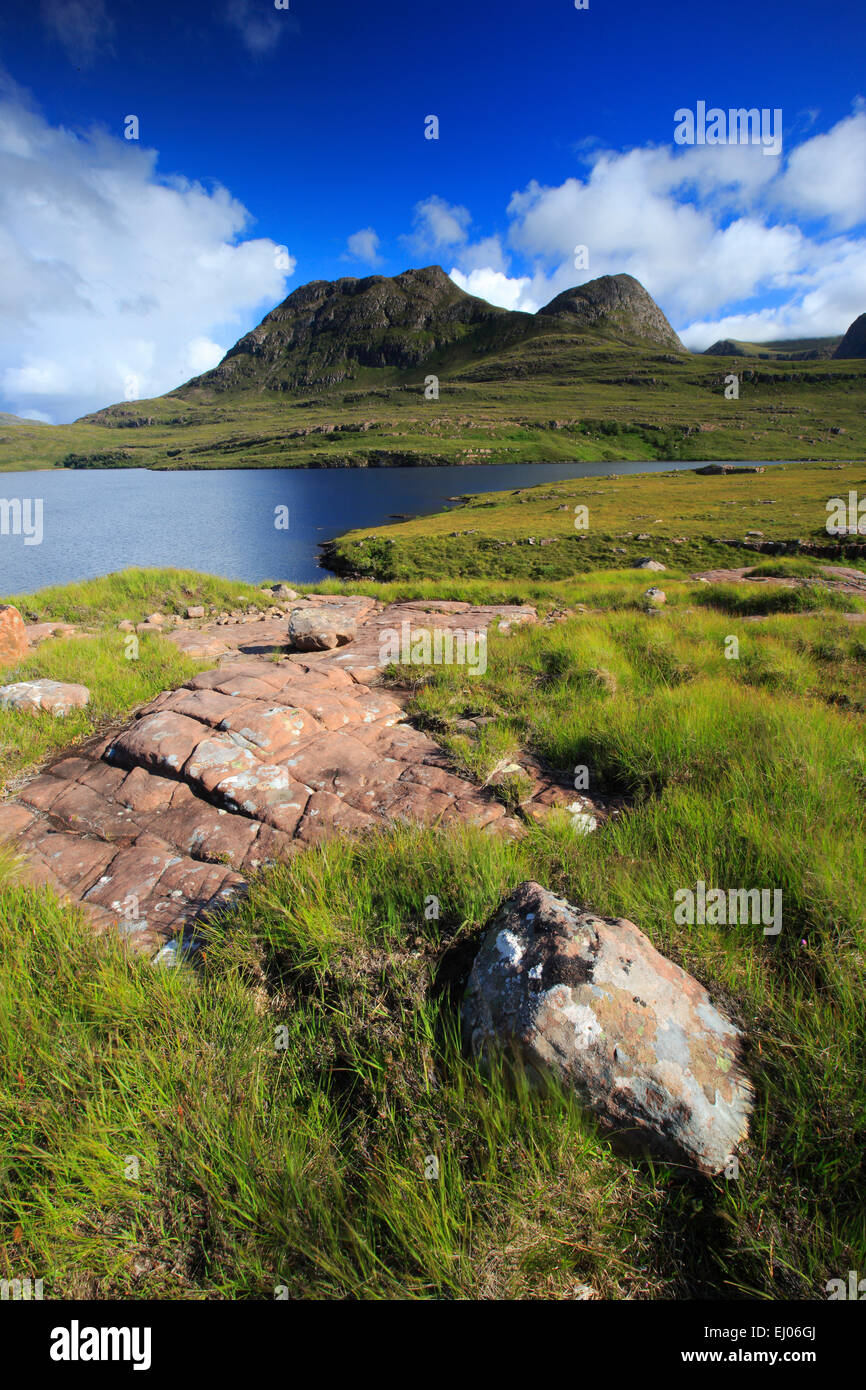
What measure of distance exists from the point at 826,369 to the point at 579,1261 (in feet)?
860

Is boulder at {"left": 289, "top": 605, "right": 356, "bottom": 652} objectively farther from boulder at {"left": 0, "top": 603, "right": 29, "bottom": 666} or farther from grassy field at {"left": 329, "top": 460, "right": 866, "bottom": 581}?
grassy field at {"left": 329, "top": 460, "right": 866, "bottom": 581}

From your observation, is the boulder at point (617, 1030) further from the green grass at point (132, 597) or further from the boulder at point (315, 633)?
the green grass at point (132, 597)

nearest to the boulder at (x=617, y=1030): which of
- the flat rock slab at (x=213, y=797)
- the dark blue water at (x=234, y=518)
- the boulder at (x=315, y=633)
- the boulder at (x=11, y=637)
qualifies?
the flat rock slab at (x=213, y=797)

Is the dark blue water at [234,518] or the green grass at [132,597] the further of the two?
the dark blue water at [234,518]

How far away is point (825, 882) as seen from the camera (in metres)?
3.00

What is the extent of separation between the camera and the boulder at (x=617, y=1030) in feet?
7.00

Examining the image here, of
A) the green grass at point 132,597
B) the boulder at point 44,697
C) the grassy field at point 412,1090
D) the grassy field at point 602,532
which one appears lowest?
the grassy field at point 412,1090

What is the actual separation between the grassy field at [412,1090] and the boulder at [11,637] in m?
6.89

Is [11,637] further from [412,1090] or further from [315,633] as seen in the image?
[412,1090]

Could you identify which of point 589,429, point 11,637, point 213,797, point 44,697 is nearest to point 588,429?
point 589,429

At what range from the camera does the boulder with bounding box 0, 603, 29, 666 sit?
8961 millimetres

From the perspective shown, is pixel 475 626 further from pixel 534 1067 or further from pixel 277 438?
pixel 277 438

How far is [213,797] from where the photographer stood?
5.08m

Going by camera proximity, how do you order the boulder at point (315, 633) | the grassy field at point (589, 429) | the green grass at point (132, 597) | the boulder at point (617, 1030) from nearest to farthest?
the boulder at point (617, 1030) → the boulder at point (315, 633) → the green grass at point (132, 597) → the grassy field at point (589, 429)
